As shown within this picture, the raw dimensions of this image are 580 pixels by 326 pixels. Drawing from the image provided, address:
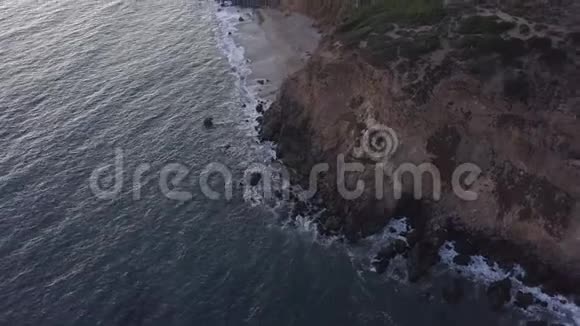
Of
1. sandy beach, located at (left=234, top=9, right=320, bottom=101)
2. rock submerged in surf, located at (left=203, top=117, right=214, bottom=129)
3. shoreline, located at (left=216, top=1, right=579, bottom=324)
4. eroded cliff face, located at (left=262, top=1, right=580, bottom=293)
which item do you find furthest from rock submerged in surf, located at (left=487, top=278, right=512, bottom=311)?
sandy beach, located at (left=234, top=9, right=320, bottom=101)

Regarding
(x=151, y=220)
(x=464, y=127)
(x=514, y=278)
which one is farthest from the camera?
(x=151, y=220)

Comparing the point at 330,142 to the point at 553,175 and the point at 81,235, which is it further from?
the point at 81,235

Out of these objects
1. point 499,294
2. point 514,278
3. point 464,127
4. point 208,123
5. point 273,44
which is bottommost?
point 499,294

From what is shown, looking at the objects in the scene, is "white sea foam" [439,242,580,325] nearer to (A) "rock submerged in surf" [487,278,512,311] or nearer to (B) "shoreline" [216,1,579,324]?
(A) "rock submerged in surf" [487,278,512,311]

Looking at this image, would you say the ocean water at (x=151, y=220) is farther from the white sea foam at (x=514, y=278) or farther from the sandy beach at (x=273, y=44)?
the sandy beach at (x=273, y=44)

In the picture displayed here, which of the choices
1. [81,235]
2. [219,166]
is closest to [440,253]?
[219,166]

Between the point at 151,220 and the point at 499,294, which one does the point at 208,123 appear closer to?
the point at 151,220

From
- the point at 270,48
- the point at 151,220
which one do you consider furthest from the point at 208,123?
the point at 270,48

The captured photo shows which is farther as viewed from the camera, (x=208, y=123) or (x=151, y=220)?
(x=208, y=123)
